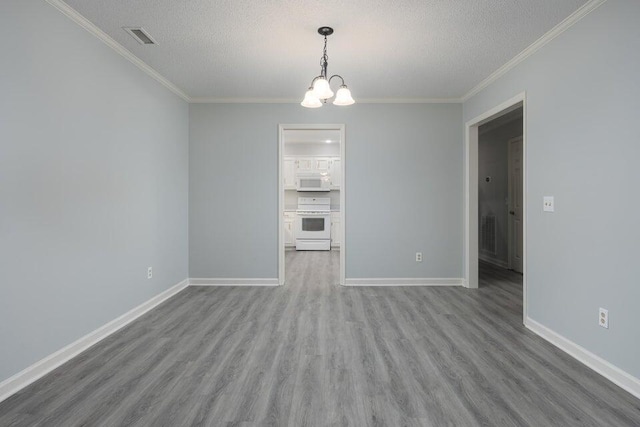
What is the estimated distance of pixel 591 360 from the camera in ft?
7.08

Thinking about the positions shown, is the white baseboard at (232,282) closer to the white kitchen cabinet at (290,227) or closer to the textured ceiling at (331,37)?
the textured ceiling at (331,37)

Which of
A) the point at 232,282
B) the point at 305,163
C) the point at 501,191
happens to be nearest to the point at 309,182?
the point at 305,163

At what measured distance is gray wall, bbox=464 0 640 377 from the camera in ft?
6.31

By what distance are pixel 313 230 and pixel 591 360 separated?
5.61m

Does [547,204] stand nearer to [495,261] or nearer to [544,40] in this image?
[544,40]

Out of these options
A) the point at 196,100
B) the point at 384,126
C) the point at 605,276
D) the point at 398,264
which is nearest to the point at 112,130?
the point at 196,100

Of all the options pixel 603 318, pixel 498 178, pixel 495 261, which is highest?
pixel 498 178

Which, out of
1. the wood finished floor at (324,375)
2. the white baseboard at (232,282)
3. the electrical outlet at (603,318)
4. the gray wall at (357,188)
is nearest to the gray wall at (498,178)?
the gray wall at (357,188)

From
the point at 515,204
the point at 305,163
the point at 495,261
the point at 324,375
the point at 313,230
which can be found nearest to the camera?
the point at 324,375

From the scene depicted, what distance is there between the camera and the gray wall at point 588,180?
75.8 inches

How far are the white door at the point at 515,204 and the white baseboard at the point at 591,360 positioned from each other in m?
2.60

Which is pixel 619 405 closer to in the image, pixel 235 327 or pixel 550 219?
pixel 550 219

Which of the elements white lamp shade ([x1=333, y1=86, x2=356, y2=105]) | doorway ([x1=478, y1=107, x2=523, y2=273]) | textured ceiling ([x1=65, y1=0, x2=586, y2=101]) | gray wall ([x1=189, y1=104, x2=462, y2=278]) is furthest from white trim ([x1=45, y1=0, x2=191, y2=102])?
doorway ([x1=478, y1=107, x2=523, y2=273])

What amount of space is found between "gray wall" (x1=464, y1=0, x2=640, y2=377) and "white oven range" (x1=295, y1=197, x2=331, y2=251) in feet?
15.7
